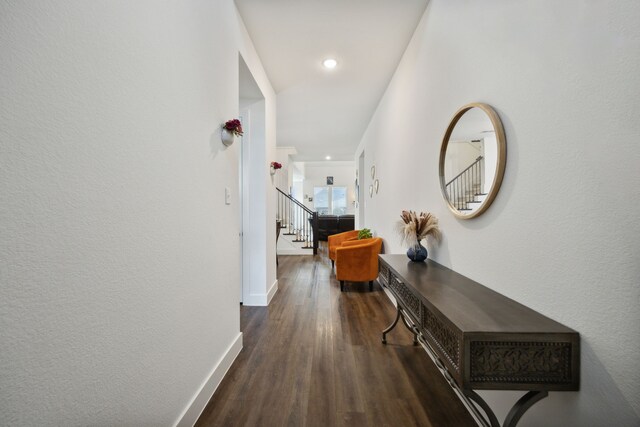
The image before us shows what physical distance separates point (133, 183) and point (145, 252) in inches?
11.1

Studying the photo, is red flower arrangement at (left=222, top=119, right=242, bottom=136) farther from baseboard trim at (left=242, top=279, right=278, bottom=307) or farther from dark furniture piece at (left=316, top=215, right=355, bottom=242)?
dark furniture piece at (left=316, top=215, right=355, bottom=242)

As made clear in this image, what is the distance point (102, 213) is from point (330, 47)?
274cm

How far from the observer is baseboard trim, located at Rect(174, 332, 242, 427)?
4.55 feet

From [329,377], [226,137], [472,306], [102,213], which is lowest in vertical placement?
[329,377]

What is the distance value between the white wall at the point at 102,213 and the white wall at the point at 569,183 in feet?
5.28

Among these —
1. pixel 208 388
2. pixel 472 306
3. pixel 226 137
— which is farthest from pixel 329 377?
pixel 226 137

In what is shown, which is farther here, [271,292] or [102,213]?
[271,292]

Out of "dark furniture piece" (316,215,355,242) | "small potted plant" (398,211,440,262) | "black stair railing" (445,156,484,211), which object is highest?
"black stair railing" (445,156,484,211)

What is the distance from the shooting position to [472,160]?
1.60 m

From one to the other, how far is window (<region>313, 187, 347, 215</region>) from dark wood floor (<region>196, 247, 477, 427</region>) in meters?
9.58

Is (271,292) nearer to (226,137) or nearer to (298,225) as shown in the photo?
(226,137)

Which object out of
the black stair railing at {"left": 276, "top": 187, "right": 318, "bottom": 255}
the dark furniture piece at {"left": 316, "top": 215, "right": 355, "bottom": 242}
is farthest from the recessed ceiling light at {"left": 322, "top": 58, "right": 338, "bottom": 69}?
the dark furniture piece at {"left": 316, "top": 215, "right": 355, "bottom": 242}

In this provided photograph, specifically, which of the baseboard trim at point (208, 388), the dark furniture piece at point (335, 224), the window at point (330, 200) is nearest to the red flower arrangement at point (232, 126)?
the baseboard trim at point (208, 388)

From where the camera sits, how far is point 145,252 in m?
1.09
